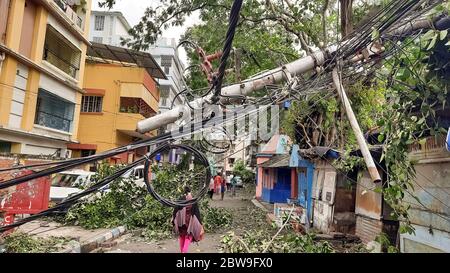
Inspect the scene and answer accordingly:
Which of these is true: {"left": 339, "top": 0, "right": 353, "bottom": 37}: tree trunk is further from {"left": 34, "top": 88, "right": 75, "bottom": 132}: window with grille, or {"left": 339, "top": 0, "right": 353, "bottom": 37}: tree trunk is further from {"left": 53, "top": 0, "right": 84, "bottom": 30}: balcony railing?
{"left": 53, "top": 0, "right": 84, "bottom": 30}: balcony railing

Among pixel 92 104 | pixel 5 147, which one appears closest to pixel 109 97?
pixel 92 104

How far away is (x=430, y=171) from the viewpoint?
203 inches

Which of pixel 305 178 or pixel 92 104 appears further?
pixel 92 104

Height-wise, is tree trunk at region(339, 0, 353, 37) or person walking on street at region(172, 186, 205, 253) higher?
tree trunk at region(339, 0, 353, 37)

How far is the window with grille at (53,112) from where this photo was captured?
17922mm

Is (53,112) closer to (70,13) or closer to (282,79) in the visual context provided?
(70,13)

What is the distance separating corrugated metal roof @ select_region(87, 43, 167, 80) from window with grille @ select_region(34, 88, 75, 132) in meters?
4.95

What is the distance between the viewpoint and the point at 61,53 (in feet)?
67.3

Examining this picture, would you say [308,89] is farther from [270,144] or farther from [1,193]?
[270,144]

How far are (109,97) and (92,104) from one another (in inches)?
57.0

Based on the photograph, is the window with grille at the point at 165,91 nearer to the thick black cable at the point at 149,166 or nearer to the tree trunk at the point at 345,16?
the tree trunk at the point at 345,16

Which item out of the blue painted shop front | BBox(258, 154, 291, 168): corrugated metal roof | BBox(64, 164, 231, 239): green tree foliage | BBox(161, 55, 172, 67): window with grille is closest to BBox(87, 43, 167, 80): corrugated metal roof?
BBox(258, 154, 291, 168): corrugated metal roof

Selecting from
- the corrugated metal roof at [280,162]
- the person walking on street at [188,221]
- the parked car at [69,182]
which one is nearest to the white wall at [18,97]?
the parked car at [69,182]

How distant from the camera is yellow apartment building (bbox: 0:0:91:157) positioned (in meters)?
14.8
